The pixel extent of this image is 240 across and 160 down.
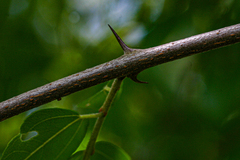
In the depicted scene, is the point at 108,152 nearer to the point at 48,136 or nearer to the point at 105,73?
the point at 48,136

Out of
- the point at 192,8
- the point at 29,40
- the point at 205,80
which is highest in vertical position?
the point at 29,40

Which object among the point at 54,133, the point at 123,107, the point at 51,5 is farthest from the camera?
the point at 51,5

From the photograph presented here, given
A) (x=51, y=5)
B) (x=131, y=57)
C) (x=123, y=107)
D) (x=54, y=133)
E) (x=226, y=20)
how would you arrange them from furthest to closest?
(x=51, y=5) → (x=123, y=107) → (x=226, y=20) → (x=54, y=133) → (x=131, y=57)

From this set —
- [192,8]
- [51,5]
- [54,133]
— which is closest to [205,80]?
[192,8]

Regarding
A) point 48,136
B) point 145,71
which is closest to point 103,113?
point 48,136

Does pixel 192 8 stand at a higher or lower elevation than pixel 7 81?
lower

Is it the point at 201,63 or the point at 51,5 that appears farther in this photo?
the point at 51,5

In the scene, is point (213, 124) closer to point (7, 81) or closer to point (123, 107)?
point (123, 107)

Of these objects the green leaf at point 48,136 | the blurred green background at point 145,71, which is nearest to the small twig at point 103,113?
the green leaf at point 48,136
